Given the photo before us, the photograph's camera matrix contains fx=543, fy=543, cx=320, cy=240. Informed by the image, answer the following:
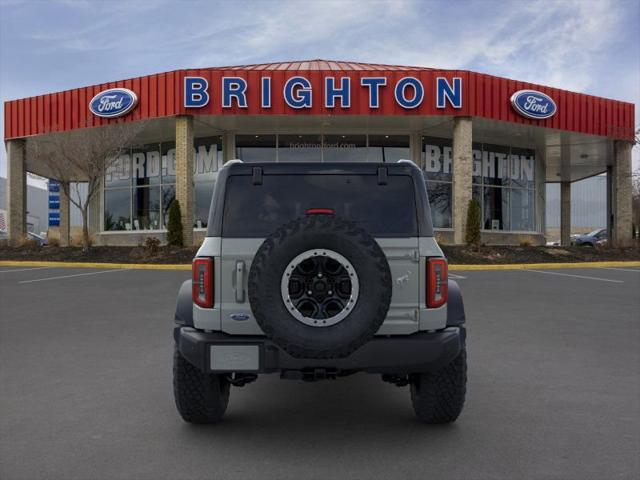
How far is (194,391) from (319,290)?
4.04ft

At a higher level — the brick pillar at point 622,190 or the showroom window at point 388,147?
the showroom window at point 388,147

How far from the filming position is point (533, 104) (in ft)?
71.1

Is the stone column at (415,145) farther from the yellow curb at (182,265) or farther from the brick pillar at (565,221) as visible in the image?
the brick pillar at (565,221)

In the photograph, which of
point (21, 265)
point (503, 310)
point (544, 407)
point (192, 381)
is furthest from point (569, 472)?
point (21, 265)

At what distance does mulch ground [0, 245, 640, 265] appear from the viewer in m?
18.5

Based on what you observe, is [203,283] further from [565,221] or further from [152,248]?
[565,221]

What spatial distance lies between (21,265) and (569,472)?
20.2 metres

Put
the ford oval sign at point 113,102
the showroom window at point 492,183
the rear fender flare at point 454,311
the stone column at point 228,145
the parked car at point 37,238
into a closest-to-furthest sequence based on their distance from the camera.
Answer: the rear fender flare at point 454,311, the ford oval sign at point 113,102, the parked car at point 37,238, the stone column at point 228,145, the showroom window at point 492,183

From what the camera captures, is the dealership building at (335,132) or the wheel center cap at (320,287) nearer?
the wheel center cap at (320,287)

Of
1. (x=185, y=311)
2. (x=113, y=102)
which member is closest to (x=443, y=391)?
(x=185, y=311)

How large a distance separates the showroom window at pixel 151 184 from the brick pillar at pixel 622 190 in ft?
60.2

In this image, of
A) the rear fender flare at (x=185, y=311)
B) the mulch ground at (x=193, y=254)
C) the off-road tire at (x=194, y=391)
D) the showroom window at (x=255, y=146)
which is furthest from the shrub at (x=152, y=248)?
the off-road tire at (x=194, y=391)

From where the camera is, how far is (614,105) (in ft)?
80.2

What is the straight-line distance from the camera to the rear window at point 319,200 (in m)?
3.63
